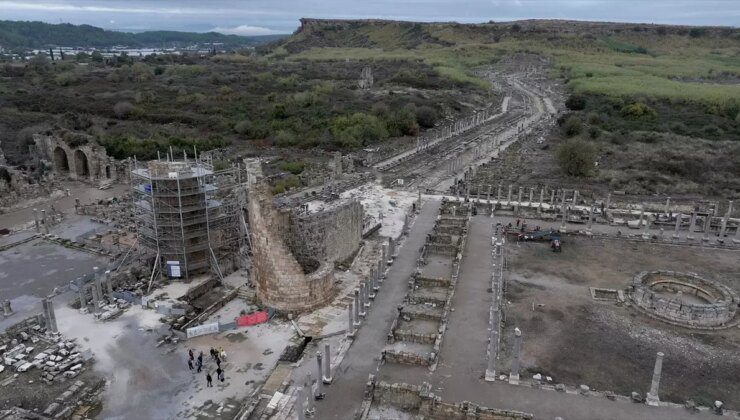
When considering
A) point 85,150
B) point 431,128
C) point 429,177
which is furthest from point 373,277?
point 431,128

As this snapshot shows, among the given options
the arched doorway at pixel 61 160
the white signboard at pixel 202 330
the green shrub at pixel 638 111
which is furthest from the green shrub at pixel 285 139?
the green shrub at pixel 638 111

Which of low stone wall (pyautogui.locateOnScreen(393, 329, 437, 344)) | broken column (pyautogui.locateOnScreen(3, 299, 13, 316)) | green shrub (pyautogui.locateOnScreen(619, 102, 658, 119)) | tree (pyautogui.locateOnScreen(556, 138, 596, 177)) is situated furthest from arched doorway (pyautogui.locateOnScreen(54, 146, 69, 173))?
green shrub (pyautogui.locateOnScreen(619, 102, 658, 119))

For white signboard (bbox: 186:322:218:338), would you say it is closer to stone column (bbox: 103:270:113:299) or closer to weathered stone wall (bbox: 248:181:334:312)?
weathered stone wall (bbox: 248:181:334:312)

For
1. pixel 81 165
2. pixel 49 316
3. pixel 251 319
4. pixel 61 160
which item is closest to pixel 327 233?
pixel 251 319

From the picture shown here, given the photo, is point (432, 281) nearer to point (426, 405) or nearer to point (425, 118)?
point (426, 405)

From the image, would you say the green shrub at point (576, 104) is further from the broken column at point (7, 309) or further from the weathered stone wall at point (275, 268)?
the broken column at point (7, 309)

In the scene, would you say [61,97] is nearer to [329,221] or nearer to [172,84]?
[172,84]
